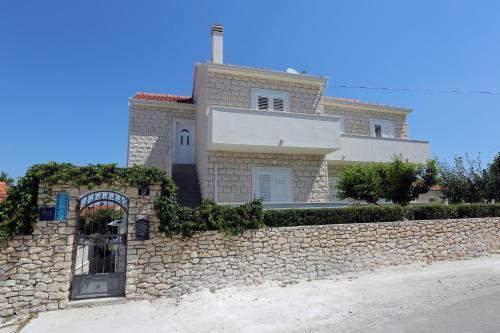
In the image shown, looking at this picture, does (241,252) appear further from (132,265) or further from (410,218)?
(410,218)

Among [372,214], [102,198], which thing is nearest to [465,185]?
[372,214]

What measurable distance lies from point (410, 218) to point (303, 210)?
4.70 metres

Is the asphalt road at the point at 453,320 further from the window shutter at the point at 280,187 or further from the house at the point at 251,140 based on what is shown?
the window shutter at the point at 280,187

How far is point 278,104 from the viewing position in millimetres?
13656

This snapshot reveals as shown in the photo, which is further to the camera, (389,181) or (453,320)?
(389,181)

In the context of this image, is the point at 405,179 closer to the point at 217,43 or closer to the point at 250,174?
the point at 250,174

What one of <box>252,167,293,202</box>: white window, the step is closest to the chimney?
<box>252,167,293,202</box>: white window

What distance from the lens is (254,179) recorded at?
A: 509 inches

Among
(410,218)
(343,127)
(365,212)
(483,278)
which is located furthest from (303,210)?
(343,127)

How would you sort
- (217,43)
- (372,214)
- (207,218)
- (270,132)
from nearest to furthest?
(207,218), (372,214), (270,132), (217,43)

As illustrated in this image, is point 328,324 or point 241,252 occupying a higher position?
point 241,252

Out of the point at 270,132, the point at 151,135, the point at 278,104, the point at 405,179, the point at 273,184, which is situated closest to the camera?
the point at 270,132

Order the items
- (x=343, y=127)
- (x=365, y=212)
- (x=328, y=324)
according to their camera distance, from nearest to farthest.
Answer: (x=328, y=324) → (x=365, y=212) → (x=343, y=127)

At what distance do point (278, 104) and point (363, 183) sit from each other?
5.10 m
